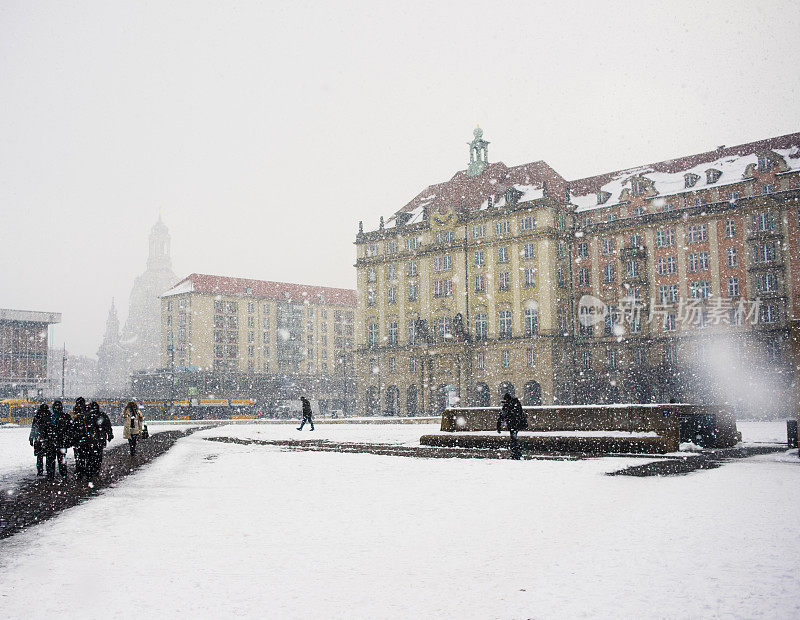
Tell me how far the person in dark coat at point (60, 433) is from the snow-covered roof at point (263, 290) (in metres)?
84.2

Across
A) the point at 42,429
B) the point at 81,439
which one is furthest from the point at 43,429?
the point at 81,439

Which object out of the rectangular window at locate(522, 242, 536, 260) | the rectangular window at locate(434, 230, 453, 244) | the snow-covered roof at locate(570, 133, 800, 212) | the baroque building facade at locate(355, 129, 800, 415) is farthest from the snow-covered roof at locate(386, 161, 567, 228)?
the rectangular window at locate(522, 242, 536, 260)

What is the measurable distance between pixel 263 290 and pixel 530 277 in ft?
179

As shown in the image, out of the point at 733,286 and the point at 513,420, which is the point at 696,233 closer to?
the point at 733,286

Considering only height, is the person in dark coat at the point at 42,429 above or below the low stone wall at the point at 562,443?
above

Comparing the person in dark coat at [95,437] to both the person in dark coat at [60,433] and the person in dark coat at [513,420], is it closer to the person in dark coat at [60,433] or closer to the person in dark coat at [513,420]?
the person in dark coat at [60,433]

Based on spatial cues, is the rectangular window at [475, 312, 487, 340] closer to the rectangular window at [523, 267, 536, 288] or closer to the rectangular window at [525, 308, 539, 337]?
the rectangular window at [525, 308, 539, 337]

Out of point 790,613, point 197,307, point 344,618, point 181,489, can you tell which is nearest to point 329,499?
point 181,489

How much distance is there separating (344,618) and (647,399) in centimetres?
5368

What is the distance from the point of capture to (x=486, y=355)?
6341 centimetres

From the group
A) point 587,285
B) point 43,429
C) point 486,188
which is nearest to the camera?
point 43,429

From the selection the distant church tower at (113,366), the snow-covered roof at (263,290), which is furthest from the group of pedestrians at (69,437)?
the distant church tower at (113,366)

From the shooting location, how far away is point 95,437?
16.3 metres

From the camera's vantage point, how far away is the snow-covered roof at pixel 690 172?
54719 millimetres
